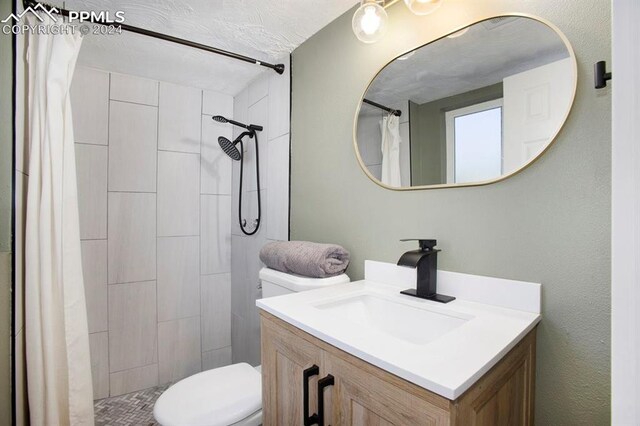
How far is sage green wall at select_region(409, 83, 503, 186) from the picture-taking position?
1096mm

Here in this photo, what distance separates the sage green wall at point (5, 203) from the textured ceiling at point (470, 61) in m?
1.39

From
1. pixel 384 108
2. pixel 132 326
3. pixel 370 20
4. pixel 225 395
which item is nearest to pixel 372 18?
pixel 370 20

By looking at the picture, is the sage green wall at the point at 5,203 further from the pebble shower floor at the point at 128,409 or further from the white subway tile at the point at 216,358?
the white subway tile at the point at 216,358

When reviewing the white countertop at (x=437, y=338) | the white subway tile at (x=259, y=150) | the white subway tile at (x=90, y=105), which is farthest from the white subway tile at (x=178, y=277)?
the white countertop at (x=437, y=338)

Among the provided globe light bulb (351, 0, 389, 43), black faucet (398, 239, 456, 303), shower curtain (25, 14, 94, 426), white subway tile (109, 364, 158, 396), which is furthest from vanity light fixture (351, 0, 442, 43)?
white subway tile (109, 364, 158, 396)

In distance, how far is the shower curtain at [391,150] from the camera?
1.26 m

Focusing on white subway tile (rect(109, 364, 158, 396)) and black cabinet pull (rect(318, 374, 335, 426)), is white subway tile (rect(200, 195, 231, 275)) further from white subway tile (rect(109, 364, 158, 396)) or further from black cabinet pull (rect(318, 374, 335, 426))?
black cabinet pull (rect(318, 374, 335, 426))

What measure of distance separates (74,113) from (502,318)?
8.47 feet

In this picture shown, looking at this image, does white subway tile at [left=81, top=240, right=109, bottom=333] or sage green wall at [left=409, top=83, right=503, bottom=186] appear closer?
sage green wall at [left=409, top=83, right=503, bottom=186]

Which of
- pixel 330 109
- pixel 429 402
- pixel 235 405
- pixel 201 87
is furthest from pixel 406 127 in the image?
pixel 201 87

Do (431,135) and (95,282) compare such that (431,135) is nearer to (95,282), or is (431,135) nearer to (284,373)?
(284,373)

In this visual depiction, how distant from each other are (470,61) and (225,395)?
1.65 m

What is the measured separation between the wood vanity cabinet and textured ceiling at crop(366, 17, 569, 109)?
2.67 ft

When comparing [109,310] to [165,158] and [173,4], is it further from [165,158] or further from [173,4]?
[173,4]
